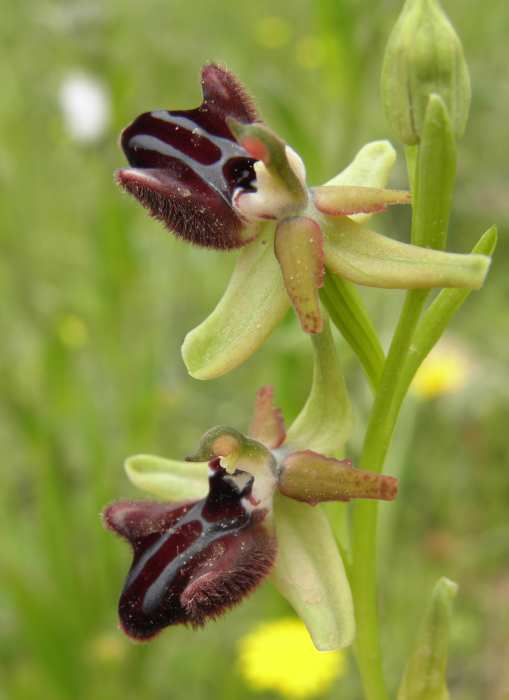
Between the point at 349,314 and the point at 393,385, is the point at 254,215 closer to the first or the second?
the point at 349,314

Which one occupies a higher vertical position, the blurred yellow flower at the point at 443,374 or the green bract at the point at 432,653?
the green bract at the point at 432,653

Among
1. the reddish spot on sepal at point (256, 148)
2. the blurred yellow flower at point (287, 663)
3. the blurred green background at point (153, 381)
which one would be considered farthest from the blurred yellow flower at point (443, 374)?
the reddish spot on sepal at point (256, 148)

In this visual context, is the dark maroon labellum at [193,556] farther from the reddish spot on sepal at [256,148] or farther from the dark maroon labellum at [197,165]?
the reddish spot on sepal at [256,148]

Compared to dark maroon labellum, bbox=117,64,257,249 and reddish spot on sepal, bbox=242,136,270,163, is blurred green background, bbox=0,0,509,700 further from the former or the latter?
reddish spot on sepal, bbox=242,136,270,163

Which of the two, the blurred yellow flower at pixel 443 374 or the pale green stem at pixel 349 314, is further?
A: the blurred yellow flower at pixel 443 374

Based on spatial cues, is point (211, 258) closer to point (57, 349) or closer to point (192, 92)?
point (57, 349)

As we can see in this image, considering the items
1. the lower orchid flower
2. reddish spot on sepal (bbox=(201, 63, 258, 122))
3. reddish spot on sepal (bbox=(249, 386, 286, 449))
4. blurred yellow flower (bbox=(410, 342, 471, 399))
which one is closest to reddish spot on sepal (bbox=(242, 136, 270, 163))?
reddish spot on sepal (bbox=(201, 63, 258, 122))
